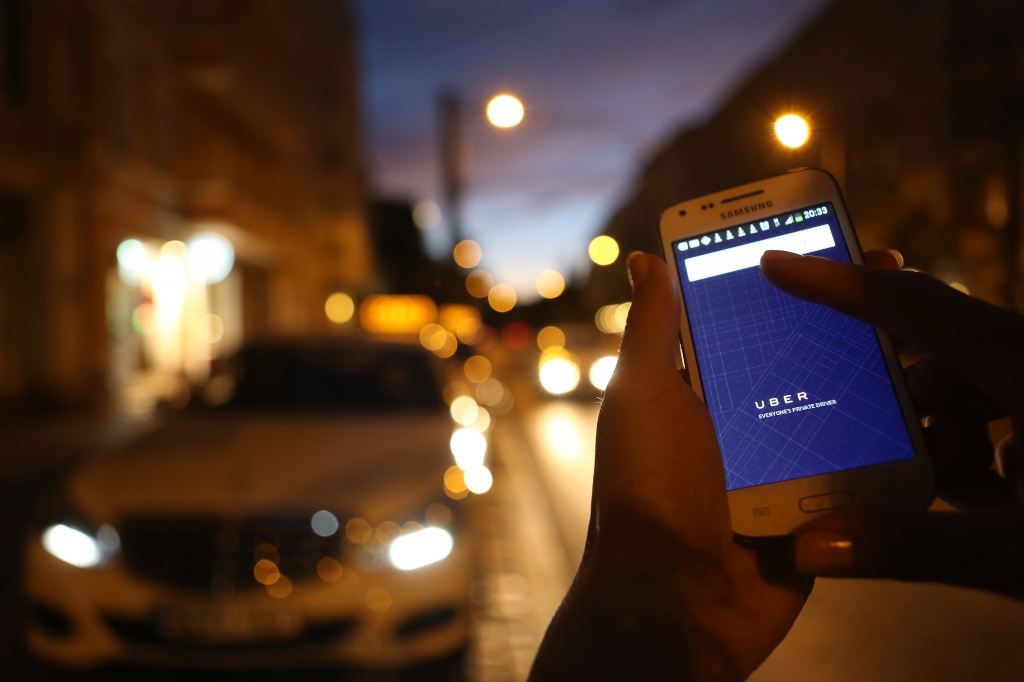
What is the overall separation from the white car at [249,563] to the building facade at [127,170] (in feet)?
21.2

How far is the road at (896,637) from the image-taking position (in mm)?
1674

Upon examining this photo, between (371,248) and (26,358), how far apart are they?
3734cm

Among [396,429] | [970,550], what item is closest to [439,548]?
[396,429]

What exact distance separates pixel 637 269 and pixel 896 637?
4.31ft

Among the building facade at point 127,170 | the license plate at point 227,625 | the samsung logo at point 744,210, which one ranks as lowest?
the license plate at point 227,625

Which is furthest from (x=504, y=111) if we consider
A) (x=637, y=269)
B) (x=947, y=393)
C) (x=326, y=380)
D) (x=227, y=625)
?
(x=326, y=380)

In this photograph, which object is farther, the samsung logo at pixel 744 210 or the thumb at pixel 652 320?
the samsung logo at pixel 744 210

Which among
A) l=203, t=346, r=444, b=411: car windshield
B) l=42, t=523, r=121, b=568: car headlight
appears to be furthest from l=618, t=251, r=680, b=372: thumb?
l=203, t=346, r=444, b=411: car windshield

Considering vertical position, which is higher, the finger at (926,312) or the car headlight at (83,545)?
the car headlight at (83,545)

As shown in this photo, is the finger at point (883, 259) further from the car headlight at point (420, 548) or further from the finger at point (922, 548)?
the car headlight at point (420, 548)

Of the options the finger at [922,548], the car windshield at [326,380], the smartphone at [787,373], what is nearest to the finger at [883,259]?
the smartphone at [787,373]

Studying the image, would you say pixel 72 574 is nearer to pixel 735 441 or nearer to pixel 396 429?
pixel 396 429

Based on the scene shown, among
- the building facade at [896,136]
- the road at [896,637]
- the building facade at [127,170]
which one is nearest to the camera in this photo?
the road at [896,637]

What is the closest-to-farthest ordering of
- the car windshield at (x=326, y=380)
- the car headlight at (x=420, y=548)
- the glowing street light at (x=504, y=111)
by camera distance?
the glowing street light at (x=504, y=111), the car headlight at (x=420, y=548), the car windshield at (x=326, y=380)
